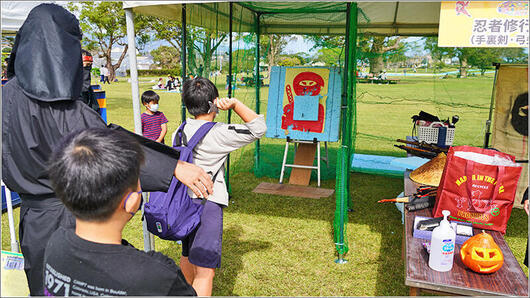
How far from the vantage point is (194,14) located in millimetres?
3971

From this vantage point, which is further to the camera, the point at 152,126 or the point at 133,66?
the point at 152,126

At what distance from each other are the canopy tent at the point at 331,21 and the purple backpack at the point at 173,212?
73cm

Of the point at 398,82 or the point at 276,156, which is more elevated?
the point at 398,82

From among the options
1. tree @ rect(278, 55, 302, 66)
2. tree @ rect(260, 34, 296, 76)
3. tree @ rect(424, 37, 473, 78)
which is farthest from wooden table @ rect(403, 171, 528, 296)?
tree @ rect(424, 37, 473, 78)

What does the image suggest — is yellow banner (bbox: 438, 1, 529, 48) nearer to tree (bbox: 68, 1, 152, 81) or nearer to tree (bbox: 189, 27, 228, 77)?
tree (bbox: 189, 27, 228, 77)

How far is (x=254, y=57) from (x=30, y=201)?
446 cm

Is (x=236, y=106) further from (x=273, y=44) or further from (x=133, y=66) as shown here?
(x=273, y=44)

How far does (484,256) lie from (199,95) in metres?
1.77

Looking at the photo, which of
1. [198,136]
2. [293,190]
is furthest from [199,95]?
[293,190]

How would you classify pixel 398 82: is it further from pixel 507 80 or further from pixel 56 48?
pixel 56 48

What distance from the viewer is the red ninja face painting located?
5.33 m

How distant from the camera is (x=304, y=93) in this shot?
5.39 meters

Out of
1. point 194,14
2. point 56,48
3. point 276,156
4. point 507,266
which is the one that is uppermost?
point 194,14

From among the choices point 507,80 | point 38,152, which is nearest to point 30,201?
point 38,152
